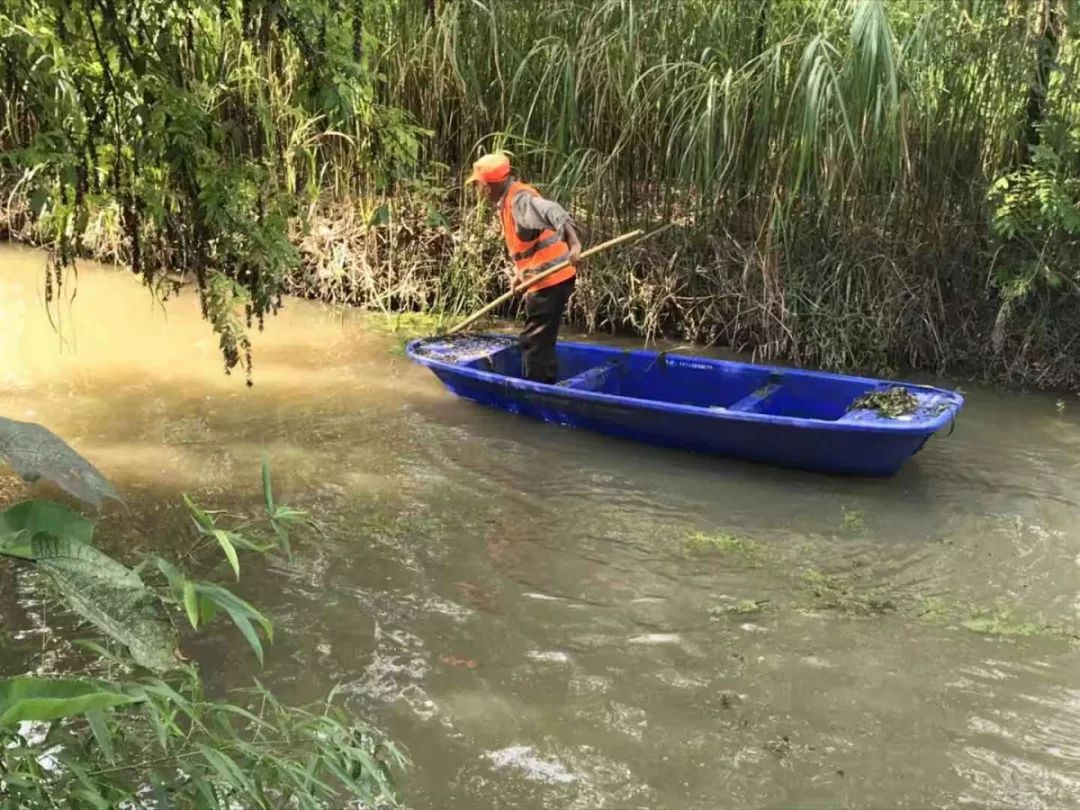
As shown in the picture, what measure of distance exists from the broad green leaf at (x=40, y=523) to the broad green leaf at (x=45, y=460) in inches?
1.3

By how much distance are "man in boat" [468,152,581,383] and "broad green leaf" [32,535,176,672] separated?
4793 millimetres

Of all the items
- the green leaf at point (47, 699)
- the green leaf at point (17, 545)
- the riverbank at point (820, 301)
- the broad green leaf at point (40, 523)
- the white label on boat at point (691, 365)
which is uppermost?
the riverbank at point (820, 301)

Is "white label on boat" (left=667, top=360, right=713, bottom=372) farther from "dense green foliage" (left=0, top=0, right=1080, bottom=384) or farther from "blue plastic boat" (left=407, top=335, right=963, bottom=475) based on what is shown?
"dense green foliage" (left=0, top=0, right=1080, bottom=384)

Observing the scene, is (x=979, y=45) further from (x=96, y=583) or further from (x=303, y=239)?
(x=96, y=583)

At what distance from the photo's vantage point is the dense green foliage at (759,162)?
6.21 m

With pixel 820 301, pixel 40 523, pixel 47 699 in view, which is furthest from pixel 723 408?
pixel 47 699

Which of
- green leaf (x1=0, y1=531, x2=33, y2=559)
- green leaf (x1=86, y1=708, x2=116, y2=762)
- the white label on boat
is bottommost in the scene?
green leaf (x1=86, y1=708, x2=116, y2=762)

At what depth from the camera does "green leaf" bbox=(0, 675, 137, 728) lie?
41.9 inches

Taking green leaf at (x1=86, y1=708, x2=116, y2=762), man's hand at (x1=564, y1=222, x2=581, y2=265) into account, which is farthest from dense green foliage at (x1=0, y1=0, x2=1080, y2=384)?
green leaf at (x1=86, y1=708, x2=116, y2=762)

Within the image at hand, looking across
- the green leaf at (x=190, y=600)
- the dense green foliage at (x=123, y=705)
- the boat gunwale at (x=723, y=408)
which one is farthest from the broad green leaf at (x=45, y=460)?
the boat gunwale at (x=723, y=408)

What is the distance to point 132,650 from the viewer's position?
1223 mm

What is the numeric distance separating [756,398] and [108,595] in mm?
4520

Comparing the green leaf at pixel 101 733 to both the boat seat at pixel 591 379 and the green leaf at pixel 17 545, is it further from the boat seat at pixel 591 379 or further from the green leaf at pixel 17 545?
the boat seat at pixel 591 379

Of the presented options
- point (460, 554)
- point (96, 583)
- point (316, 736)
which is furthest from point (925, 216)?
point (96, 583)
